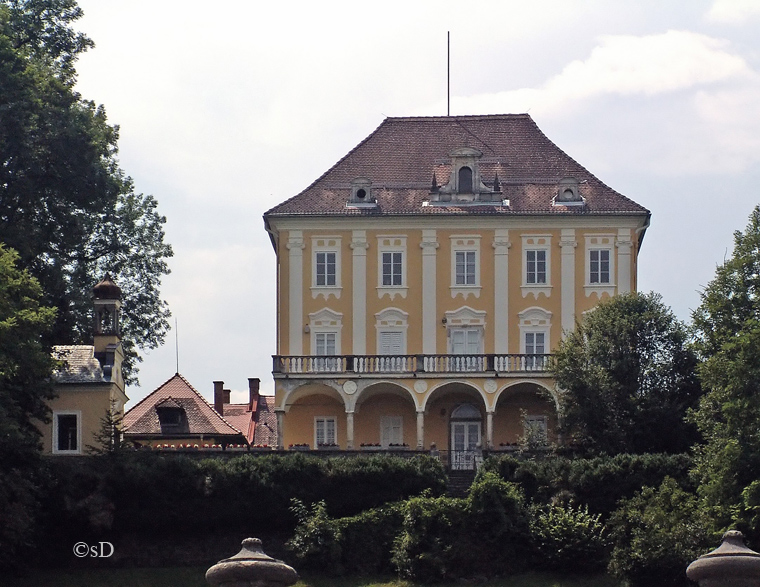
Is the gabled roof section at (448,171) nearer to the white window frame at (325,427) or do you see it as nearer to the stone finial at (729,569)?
the white window frame at (325,427)

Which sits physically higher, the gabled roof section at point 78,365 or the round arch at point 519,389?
the gabled roof section at point 78,365

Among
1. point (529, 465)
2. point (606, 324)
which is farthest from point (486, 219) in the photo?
point (529, 465)

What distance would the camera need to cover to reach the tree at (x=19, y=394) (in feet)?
163

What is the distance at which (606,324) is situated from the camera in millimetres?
59844

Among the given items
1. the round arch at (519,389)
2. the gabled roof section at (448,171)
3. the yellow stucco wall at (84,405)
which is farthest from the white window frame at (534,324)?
the yellow stucco wall at (84,405)

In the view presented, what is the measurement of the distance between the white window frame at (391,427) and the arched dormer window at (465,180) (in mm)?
8901

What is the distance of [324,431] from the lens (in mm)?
65938

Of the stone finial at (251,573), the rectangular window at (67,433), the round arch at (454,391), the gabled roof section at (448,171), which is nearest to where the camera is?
the stone finial at (251,573)

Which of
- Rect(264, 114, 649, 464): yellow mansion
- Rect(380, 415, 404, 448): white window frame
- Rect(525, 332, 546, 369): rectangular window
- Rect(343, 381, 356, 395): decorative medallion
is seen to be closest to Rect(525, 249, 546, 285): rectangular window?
Rect(264, 114, 649, 464): yellow mansion

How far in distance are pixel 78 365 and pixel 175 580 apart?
10.2 meters

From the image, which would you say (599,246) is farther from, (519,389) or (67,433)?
(67,433)

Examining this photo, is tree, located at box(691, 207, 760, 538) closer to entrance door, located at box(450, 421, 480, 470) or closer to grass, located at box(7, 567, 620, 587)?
grass, located at box(7, 567, 620, 587)

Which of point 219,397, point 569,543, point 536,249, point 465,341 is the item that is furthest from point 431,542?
point 219,397

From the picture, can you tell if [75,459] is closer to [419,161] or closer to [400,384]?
[400,384]
